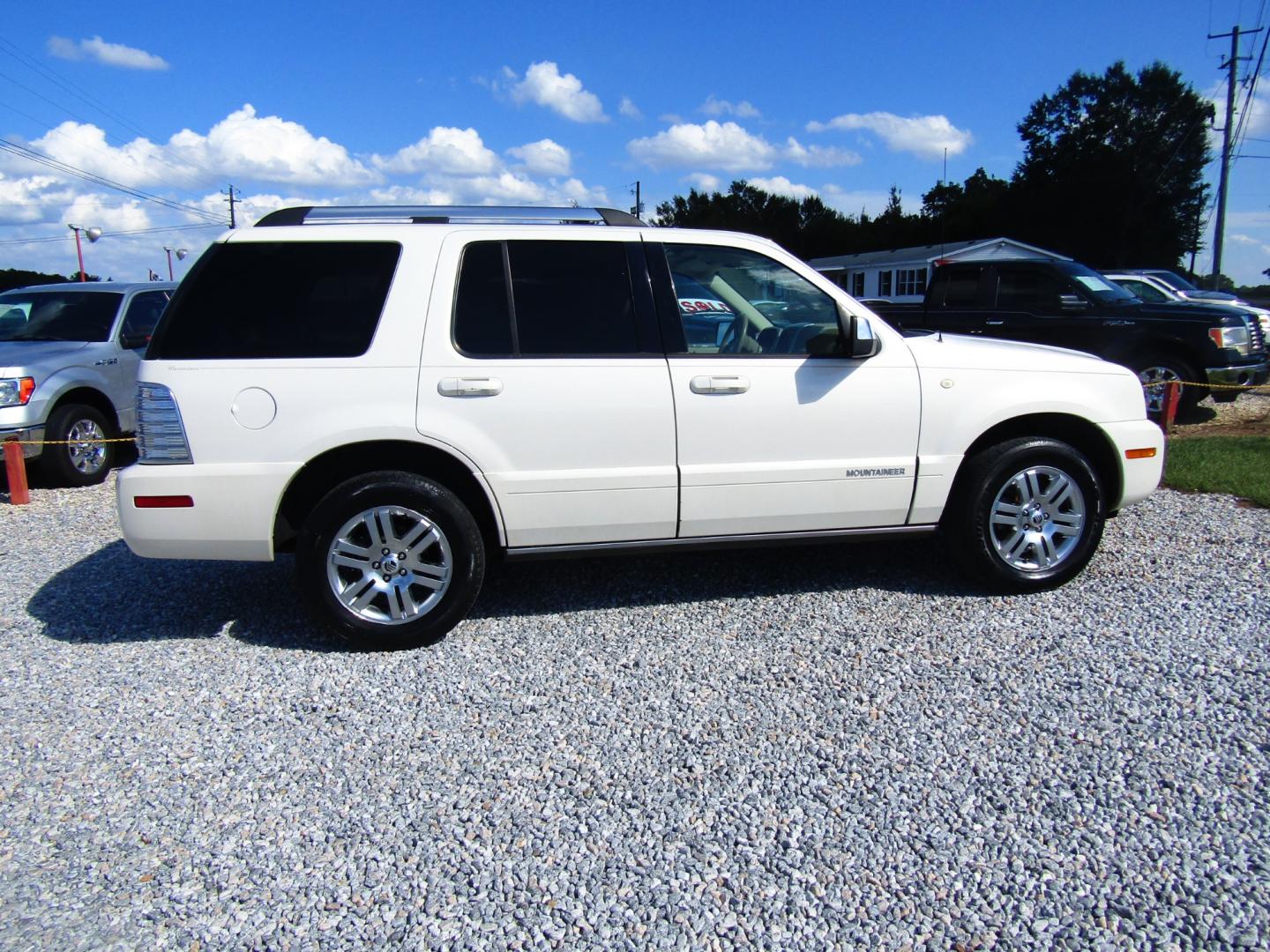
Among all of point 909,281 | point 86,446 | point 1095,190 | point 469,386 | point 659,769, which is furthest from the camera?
point 1095,190

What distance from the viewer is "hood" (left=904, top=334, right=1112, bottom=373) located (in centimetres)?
468

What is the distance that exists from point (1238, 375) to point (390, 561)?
990cm

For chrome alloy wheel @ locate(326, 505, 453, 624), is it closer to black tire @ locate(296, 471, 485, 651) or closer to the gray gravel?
black tire @ locate(296, 471, 485, 651)

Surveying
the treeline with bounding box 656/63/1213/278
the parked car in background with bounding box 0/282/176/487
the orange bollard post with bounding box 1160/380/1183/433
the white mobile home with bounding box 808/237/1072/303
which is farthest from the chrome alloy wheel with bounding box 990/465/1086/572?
the treeline with bounding box 656/63/1213/278

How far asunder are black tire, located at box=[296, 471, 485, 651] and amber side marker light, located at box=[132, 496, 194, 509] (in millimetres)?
501

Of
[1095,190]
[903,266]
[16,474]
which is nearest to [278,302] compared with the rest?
[16,474]

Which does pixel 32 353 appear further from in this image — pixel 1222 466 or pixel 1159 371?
pixel 1159 371

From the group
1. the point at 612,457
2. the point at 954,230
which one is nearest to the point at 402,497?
the point at 612,457

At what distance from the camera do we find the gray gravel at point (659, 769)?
2508mm

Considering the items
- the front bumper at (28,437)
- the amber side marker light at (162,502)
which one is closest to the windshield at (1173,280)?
the front bumper at (28,437)

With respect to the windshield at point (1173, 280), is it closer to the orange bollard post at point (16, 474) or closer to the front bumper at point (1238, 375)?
the front bumper at point (1238, 375)

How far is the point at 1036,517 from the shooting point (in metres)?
4.81

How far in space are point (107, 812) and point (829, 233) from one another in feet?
244

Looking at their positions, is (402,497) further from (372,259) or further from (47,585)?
(47,585)
